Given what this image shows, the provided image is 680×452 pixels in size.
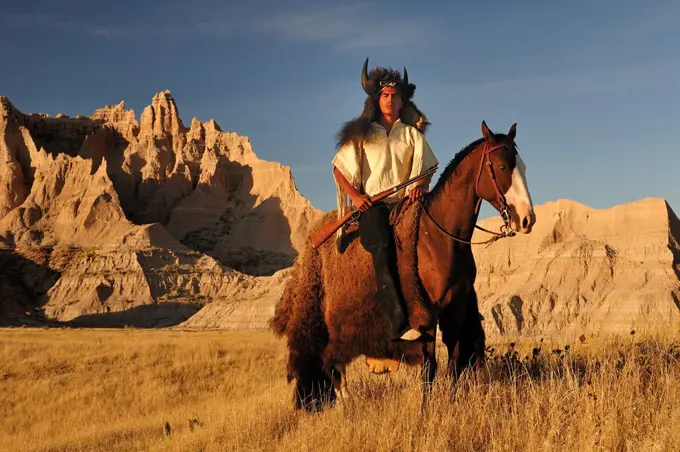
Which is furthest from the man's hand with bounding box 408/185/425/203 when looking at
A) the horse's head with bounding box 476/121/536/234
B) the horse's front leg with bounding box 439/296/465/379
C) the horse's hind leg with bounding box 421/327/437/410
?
the horse's hind leg with bounding box 421/327/437/410

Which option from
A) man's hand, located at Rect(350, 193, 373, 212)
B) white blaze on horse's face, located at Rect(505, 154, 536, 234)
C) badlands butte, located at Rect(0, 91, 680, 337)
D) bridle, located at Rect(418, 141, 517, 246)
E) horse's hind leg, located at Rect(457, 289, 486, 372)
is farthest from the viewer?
badlands butte, located at Rect(0, 91, 680, 337)

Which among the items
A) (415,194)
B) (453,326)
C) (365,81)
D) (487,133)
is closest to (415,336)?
(453,326)

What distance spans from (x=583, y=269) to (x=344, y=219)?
4397 centimetres

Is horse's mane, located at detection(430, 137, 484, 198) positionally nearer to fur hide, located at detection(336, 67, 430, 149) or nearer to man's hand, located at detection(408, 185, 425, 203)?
man's hand, located at detection(408, 185, 425, 203)

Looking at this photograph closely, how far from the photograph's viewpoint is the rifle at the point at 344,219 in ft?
23.0

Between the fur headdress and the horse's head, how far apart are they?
4.62 feet

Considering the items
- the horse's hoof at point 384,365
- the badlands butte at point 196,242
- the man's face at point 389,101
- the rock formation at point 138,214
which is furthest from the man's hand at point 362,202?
the rock formation at point 138,214

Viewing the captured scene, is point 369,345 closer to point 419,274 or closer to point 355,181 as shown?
point 419,274

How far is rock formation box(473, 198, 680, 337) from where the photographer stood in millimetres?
41844

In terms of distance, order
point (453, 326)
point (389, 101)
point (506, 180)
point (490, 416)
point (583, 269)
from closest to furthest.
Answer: point (490, 416)
point (506, 180)
point (453, 326)
point (389, 101)
point (583, 269)

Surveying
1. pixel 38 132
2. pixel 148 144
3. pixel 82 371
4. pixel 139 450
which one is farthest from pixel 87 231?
pixel 139 450

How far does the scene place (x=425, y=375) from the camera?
20.7 ft

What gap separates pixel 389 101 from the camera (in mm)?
7641

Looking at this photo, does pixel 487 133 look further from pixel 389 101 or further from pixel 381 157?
pixel 389 101
